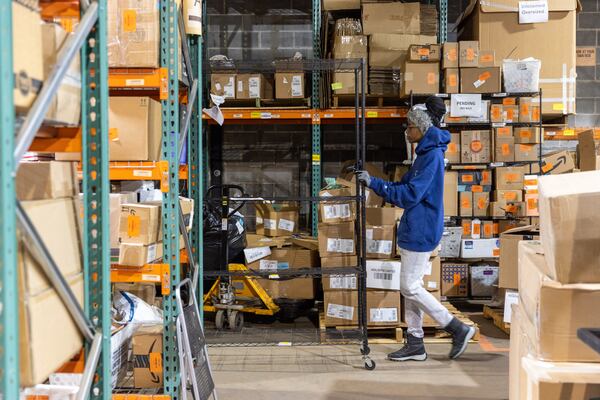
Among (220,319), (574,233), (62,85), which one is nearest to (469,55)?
(220,319)

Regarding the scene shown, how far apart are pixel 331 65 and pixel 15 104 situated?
3.79 metres

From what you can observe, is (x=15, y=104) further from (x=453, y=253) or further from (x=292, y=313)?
(x=453, y=253)

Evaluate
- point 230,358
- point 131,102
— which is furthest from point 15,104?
point 230,358

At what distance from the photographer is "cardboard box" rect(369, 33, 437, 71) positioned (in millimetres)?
6305

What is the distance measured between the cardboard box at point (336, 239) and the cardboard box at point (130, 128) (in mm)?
2312

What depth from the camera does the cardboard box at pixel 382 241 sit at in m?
5.16

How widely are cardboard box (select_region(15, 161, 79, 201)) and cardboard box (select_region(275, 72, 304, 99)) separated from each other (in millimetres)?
A: 4437

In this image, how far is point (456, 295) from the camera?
6.20 meters

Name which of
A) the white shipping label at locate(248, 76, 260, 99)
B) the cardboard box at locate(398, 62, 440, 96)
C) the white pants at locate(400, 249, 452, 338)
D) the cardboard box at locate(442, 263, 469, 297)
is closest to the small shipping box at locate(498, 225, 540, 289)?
the white pants at locate(400, 249, 452, 338)

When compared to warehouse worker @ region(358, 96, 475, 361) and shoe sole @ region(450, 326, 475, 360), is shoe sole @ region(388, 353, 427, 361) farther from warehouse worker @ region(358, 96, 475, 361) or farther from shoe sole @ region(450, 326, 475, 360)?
shoe sole @ region(450, 326, 475, 360)

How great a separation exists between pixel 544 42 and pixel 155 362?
5.21 meters

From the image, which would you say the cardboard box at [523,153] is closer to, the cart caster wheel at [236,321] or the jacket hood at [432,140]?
the jacket hood at [432,140]

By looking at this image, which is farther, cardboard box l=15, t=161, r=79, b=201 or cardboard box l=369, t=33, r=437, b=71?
cardboard box l=369, t=33, r=437, b=71

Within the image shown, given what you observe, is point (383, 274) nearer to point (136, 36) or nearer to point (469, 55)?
point (469, 55)
